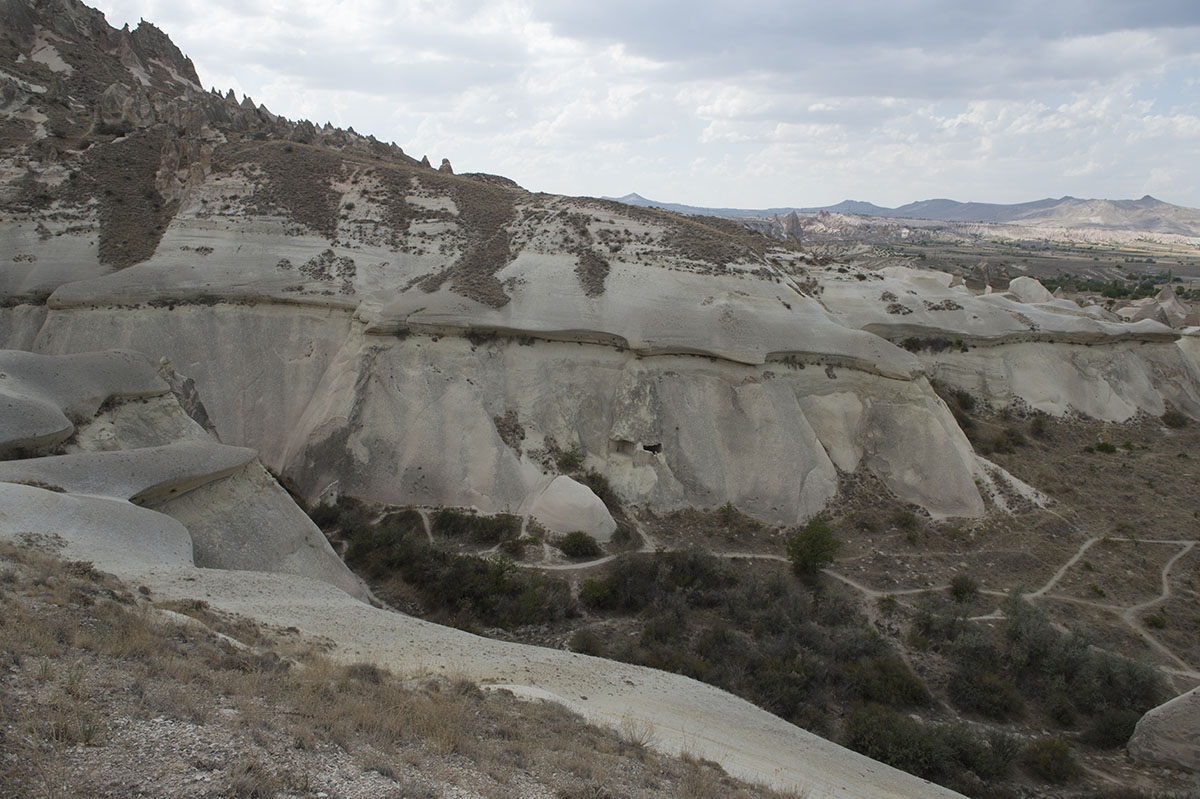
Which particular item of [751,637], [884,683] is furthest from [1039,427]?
[751,637]

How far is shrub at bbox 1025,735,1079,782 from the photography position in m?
11.7

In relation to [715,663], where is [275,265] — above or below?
above

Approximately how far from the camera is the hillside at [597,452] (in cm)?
1184

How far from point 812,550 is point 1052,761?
6500 millimetres

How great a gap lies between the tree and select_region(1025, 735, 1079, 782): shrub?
5933 mm

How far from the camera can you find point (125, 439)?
48.6ft

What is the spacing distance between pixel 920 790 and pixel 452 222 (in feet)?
74.2

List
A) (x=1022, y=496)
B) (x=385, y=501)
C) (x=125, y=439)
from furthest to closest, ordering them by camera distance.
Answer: (x=1022, y=496) < (x=385, y=501) < (x=125, y=439)

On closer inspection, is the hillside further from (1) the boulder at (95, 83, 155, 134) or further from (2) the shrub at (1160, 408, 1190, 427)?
(2) the shrub at (1160, 408, 1190, 427)

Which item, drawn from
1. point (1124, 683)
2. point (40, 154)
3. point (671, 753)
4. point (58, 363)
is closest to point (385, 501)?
point (58, 363)

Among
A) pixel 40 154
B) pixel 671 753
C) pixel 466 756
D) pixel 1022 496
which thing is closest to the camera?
pixel 466 756

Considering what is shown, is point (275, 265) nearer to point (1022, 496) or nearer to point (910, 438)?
point (910, 438)

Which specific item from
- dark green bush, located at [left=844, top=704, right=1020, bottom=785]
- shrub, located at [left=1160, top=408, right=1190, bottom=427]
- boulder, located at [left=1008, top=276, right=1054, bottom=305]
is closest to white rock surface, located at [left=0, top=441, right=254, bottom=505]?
dark green bush, located at [left=844, top=704, right=1020, bottom=785]

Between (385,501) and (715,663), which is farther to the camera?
(385,501)
